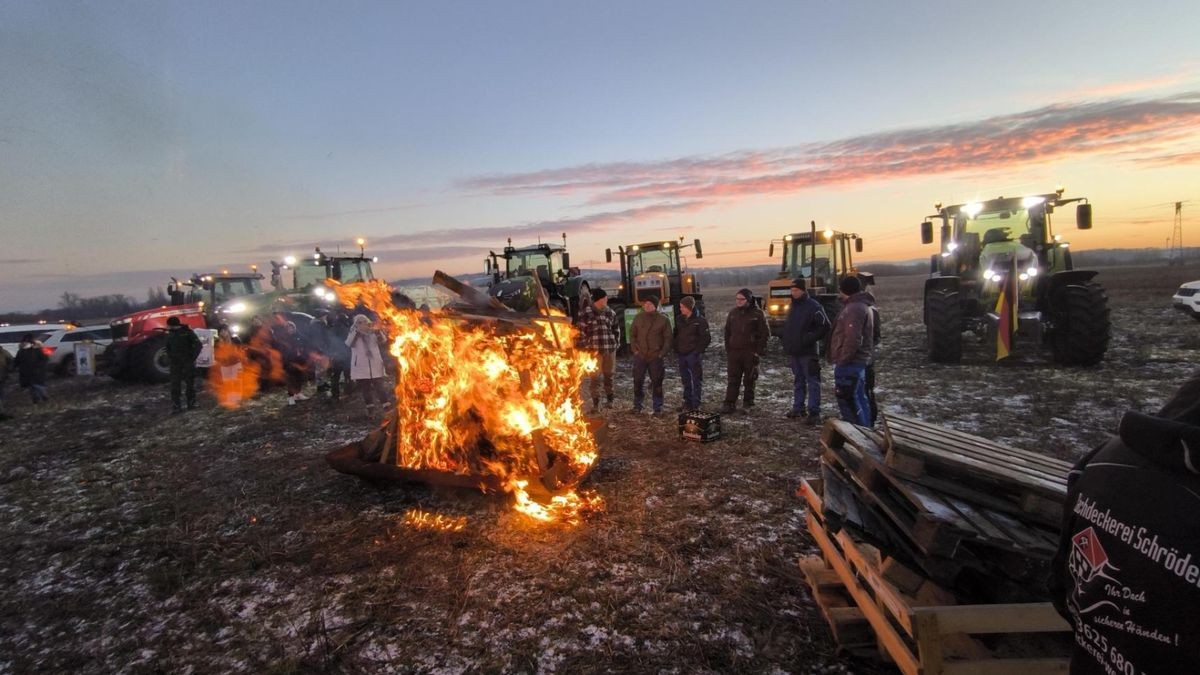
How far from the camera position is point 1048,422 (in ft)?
26.3

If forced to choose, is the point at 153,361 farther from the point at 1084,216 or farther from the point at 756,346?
the point at 1084,216

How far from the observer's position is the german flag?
408 inches

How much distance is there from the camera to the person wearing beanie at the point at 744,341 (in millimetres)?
9039

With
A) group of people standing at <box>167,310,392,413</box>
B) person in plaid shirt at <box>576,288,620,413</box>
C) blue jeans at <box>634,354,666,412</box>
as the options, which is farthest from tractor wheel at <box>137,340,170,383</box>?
blue jeans at <box>634,354,666,412</box>

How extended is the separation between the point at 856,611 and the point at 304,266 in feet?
59.9

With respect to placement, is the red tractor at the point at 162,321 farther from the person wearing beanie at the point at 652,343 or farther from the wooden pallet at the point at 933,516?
the wooden pallet at the point at 933,516

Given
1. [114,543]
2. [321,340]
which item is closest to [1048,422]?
[114,543]

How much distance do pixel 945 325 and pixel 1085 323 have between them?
2556 mm

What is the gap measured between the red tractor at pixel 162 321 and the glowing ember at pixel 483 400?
1275 cm

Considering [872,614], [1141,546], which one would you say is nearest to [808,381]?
[872,614]

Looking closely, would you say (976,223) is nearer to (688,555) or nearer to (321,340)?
(688,555)

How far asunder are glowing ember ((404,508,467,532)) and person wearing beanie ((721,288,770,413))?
5.45 metres

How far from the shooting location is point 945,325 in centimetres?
1231

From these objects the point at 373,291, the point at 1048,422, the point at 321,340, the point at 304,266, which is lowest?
the point at 1048,422
